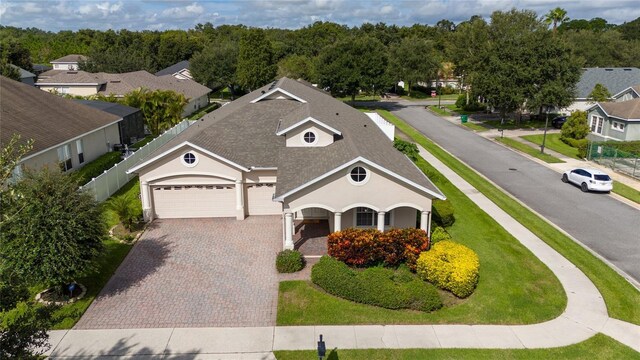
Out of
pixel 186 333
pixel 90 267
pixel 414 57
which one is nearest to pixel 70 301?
pixel 90 267

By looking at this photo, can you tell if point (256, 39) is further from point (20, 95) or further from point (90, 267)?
point (90, 267)

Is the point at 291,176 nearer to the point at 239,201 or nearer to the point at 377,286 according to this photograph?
the point at 239,201

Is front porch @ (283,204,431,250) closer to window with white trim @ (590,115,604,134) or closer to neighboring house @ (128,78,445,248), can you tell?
neighboring house @ (128,78,445,248)

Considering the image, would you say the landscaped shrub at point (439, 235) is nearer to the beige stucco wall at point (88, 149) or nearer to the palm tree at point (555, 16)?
the beige stucco wall at point (88, 149)

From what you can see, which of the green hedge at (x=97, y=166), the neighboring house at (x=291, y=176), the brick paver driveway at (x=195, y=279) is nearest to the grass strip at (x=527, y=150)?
the neighboring house at (x=291, y=176)

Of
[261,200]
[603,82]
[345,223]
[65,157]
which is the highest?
[603,82]

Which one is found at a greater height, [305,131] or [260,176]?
[305,131]

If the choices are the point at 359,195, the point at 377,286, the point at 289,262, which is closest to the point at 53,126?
the point at 289,262

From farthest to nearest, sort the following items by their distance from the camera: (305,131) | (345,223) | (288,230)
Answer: (305,131) < (345,223) < (288,230)
